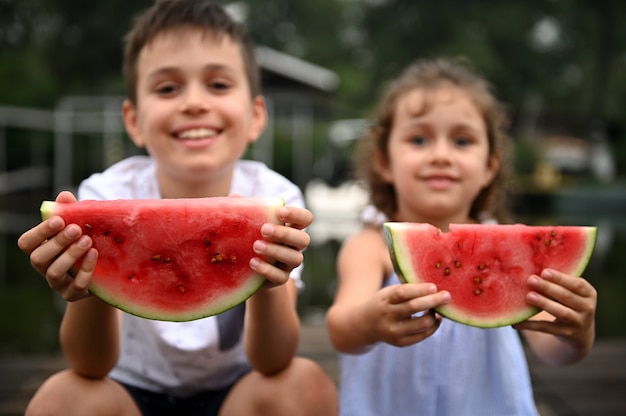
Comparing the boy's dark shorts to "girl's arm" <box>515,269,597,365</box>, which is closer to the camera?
"girl's arm" <box>515,269,597,365</box>

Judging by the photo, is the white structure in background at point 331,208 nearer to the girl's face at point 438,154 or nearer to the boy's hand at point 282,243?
the girl's face at point 438,154

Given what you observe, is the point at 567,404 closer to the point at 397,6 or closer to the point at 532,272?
the point at 532,272

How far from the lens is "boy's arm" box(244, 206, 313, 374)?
163 cm

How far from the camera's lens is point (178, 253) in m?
1.76

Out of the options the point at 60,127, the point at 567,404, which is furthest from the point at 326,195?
the point at 567,404

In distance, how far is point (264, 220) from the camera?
1.70 meters

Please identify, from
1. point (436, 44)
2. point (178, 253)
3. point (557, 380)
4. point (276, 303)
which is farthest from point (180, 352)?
point (436, 44)

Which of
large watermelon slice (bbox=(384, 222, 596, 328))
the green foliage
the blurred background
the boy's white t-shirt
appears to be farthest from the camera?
the green foliage

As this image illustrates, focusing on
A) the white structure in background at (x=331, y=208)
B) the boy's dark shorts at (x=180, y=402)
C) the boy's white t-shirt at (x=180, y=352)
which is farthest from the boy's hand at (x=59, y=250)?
the white structure in background at (x=331, y=208)

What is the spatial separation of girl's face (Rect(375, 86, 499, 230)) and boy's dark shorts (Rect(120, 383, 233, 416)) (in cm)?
98

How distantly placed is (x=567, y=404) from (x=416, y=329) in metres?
1.85

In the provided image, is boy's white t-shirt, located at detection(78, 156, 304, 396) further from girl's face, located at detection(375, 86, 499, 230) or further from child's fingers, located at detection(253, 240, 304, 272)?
child's fingers, located at detection(253, 240, 304, 272)

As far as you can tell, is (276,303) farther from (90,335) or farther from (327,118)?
(327,118)

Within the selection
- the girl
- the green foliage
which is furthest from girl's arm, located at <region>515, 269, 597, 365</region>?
the green foliage
